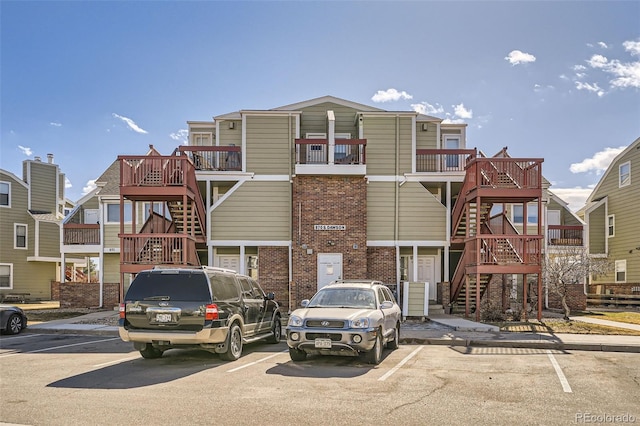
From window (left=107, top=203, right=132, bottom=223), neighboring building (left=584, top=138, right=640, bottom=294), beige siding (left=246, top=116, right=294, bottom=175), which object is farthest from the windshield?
neighboring building (left=584, top=138, right=640, bottom=294)

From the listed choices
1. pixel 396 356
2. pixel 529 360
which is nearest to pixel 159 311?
pixel 396 356

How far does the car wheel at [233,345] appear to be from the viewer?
10.4 metres

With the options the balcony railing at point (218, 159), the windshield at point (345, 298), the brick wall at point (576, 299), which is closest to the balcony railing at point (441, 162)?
the brick wall at point (576, 299)

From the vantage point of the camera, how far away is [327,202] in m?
21.3

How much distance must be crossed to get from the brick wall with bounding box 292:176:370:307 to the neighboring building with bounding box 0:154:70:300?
20511mm

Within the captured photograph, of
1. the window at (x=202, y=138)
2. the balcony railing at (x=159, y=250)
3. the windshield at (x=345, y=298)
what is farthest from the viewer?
the window at (x=202, y=138)

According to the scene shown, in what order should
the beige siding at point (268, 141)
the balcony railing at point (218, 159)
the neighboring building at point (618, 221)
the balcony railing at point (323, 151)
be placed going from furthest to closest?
1. the neighboring building at point (618, 221)
2. the balcony railing at point (218, 159)
3. the beige siding at point (268, 141)
4. the balcony railing at point (323, 151)

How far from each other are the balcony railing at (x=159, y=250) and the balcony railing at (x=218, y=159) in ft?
13.6

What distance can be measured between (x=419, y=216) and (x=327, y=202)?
389 centimetres

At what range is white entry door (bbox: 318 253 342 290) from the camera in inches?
831

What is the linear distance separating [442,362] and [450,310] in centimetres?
1133

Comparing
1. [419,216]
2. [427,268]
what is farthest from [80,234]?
[427,268]

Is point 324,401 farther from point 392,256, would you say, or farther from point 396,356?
point 392,256

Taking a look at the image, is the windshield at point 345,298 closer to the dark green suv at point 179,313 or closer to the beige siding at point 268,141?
the dark green suv at point 179,313
